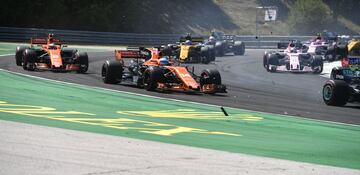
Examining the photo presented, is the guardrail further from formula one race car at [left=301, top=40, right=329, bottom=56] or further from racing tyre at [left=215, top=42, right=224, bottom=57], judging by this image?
formula one race car at [left=301, top=40, right=329, bottom=56]

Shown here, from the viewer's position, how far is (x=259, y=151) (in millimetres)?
9469

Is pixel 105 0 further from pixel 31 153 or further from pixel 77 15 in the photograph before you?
pixel 31 153

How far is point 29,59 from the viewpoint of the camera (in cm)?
2298

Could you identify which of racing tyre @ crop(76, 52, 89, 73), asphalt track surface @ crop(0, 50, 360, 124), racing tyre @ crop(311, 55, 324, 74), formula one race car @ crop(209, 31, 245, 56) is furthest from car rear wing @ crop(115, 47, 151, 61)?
formula one race car @ crop(209, 31, 245, 56)

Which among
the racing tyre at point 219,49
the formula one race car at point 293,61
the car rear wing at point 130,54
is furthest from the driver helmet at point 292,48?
the racing tyre at point 219,49

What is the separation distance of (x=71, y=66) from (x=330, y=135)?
13.5 meters

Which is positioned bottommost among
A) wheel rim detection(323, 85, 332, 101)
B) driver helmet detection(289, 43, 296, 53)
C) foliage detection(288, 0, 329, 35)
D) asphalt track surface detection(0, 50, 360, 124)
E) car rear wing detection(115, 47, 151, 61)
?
asphalt track surface detection(0, 50, 360, 124)

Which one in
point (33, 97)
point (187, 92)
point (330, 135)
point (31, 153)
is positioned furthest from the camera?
point (187, 92)

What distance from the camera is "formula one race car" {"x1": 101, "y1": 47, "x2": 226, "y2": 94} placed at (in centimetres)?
1833

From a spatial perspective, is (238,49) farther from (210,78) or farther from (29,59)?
(210,78)

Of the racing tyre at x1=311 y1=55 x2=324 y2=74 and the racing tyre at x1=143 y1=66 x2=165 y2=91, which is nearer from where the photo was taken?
the racing tyre at x1=143 y1=66 x2=165 y2=91

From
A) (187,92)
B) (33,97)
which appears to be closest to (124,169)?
(33,97)

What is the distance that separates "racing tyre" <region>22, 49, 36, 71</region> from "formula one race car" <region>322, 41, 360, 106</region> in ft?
33.5

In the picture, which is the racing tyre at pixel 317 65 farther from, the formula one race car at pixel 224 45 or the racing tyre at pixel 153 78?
the racing tyre at pixel 153 78
